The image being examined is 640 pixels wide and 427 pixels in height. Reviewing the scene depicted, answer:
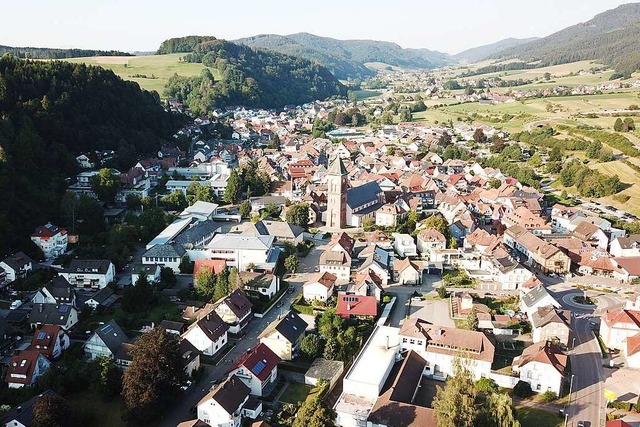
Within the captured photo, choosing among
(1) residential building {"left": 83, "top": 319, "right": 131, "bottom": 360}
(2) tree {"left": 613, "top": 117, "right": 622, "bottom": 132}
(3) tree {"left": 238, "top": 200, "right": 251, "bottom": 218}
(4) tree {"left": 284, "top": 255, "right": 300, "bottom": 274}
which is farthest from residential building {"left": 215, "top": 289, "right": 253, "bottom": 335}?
→ (2) tree {"left": 613, "top": 117, "right": 622, "bottom": 132}

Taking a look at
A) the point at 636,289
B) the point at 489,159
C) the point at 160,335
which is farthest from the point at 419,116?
the point at 160,335

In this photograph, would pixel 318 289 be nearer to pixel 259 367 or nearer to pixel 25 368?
pixel 259 367

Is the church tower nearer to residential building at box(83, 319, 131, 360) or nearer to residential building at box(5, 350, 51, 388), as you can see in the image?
residential building at box(83, 319, 131, 360)

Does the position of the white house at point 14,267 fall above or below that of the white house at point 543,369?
above

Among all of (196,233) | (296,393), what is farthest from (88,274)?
(296,393)

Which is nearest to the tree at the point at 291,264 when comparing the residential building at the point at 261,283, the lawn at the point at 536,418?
the residential building at the point at 261,283

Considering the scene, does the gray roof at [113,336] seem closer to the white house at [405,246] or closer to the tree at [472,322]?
the tree at [472,322]
